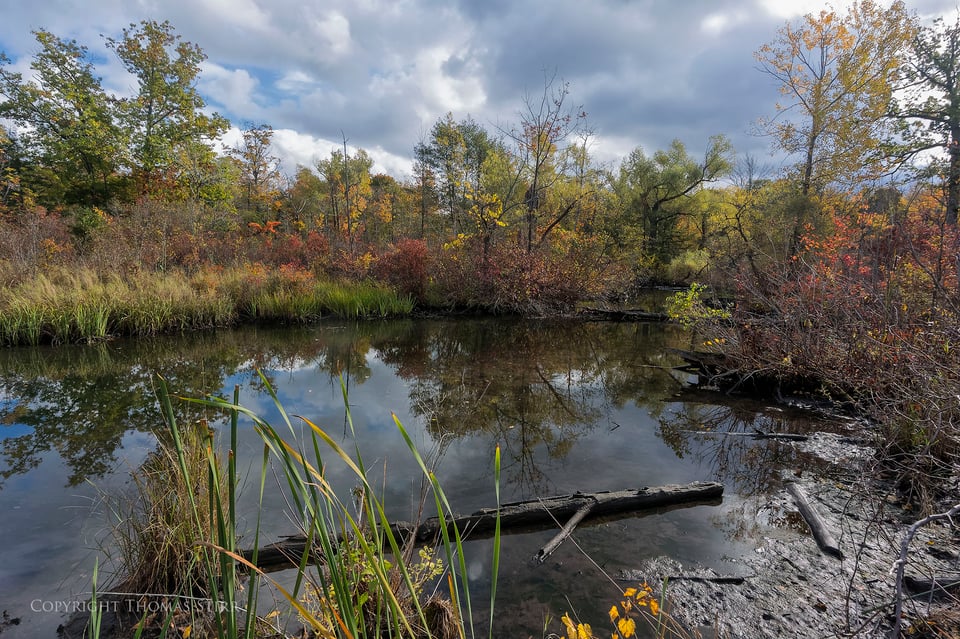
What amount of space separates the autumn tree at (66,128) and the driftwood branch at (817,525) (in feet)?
88.3

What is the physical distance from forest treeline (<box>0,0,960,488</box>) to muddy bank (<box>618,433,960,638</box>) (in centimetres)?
91

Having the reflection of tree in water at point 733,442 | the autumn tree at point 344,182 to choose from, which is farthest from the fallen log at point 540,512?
the autumn tree at point 344,182

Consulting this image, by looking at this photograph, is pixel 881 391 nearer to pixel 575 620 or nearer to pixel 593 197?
pixel 575 620

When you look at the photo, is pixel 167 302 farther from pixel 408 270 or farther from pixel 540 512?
pixel 540 512

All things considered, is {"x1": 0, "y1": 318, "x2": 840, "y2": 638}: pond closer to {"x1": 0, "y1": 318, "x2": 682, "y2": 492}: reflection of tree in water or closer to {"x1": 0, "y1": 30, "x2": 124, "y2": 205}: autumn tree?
{"x1": 0, "y1": 318, "x2": 682, "y2": 492}: reflection of tree in water

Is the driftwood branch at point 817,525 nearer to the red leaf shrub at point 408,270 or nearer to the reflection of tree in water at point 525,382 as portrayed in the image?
the reflection of tree in water at point 525,382

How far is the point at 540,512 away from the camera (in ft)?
10.3

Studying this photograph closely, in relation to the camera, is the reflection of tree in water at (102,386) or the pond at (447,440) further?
the reflection of tree in water at (102,386)

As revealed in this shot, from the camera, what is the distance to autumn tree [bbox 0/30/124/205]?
1922 centimetres

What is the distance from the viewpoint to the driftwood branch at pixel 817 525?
280 centimetres

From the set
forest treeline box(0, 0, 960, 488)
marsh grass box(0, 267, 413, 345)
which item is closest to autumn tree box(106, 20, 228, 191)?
forest treeline box(0, 0, 960, 488)

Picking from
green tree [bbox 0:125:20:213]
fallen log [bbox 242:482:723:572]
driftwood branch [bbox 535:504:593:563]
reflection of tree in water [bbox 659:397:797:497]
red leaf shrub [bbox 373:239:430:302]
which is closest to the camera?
fallen log [bbox 242:482:723:572]

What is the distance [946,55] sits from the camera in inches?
512

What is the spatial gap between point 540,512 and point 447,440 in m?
1.58
